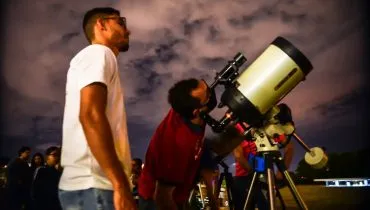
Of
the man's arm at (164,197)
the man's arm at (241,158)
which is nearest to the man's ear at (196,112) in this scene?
the man's arm at (164,197)

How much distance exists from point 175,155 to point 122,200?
90 cm

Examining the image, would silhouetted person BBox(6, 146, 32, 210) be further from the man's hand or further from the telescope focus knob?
the man's hand

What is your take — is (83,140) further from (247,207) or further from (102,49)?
(247,207)

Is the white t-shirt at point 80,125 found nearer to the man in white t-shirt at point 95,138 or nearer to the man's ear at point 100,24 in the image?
the man in white t-shirt at point 95,138

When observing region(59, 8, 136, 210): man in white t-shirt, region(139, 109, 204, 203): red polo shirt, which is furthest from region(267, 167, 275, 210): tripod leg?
region(59, 8, 136, 210): man in white t-shirt

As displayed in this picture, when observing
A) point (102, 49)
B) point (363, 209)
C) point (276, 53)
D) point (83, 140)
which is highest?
point (276, 53)

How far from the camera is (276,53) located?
205cm

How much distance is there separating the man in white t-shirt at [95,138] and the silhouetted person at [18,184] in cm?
412

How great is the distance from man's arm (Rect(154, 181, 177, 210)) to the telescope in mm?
406

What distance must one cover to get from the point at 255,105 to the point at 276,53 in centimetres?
33

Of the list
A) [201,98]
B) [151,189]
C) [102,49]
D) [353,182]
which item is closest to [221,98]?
[201,98]

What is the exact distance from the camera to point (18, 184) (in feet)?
15.8

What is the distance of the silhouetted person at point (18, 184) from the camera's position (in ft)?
15.6

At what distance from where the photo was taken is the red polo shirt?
1.90 meters
